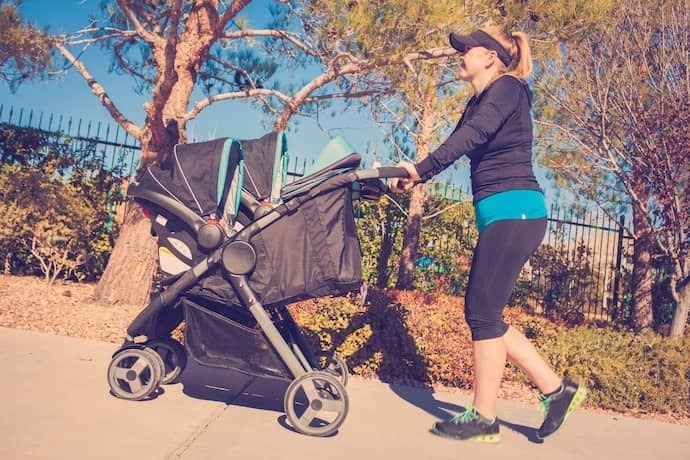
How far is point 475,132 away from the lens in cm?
283

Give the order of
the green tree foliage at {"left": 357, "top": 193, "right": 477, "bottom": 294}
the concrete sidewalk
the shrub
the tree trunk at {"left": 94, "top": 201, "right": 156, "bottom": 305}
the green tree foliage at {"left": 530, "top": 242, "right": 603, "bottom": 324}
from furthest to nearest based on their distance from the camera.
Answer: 1. the green tree foliage at {"left": 530, "top": 242, "right": 603, "bottom": 324}
2. the green tree foliage at {"left": 357, "top": 193, "right": 477, "bottom": 294}
3. the tree trunk at {"left": 94, "top": 201, "right": 156, "bottom": 305}
4. the shrub
5. the concrete sidewalk

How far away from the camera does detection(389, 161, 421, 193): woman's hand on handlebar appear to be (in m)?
2.88

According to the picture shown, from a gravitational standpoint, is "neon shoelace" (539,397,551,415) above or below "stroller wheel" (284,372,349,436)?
above

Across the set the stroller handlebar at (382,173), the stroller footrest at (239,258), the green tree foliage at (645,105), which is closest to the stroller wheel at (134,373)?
the stroller footrest at (239,258)

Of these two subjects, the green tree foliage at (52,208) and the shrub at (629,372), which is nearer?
the shrub at (629,372)

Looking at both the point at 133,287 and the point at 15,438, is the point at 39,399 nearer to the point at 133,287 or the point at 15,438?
the point at 15,438

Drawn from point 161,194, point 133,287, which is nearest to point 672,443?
point 161,194

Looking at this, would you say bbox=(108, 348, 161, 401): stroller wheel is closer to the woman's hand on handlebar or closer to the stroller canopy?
the stroller canopy

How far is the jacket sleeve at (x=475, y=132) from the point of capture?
2822 millimetres

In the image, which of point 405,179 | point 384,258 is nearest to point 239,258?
point 405,179

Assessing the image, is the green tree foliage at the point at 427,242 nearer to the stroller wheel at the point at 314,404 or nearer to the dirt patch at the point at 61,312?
the dirt patch at the point at 61,312

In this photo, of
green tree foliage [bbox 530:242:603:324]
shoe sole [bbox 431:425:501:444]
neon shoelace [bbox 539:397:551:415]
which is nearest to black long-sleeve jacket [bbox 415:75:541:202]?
neon shoelace [bbox 539:397:551:415]

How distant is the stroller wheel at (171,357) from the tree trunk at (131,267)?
2.66 m

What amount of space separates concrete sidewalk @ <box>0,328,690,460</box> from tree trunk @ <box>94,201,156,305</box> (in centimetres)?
166
